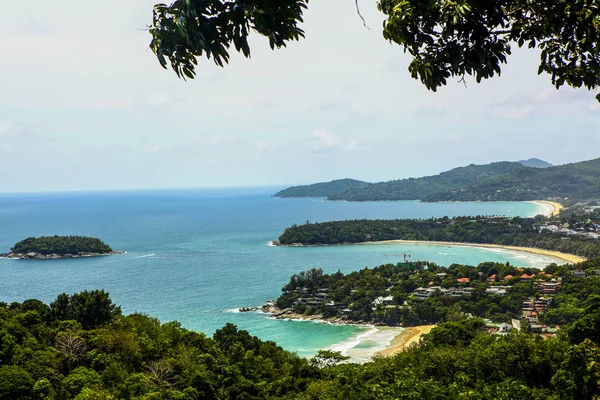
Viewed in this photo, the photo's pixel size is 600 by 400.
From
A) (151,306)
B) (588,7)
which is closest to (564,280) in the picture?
(151,306)

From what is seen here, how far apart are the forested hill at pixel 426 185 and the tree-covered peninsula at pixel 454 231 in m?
77.2

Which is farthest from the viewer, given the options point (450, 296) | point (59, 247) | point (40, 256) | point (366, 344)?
point (59, 247)

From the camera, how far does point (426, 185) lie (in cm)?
16212

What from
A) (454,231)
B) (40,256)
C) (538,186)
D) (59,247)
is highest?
(538,186)

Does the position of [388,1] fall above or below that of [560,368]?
above

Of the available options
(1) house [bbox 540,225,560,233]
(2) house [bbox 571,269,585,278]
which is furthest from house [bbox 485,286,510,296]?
(1) house [bbox 540,225,560,233]

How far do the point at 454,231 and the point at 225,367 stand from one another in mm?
57518

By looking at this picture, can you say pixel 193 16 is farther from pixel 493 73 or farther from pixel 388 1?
pixel 493 73

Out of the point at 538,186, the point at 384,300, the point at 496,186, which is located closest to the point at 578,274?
the point at 384,300

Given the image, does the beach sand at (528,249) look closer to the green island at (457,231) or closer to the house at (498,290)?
the green island at (457,231)

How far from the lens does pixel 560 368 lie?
13461 mm

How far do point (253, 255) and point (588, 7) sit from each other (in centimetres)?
5654

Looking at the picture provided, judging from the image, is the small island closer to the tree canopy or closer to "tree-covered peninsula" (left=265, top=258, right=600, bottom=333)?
"tree-covered peninsula" (left=265, top=258, right=600, bottom=333)

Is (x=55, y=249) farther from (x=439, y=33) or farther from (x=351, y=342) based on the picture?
(x=439, y=33)
